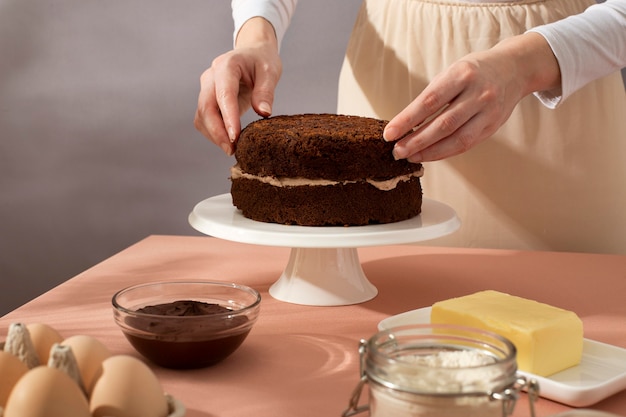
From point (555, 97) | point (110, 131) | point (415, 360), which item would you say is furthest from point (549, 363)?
point (110, 131)

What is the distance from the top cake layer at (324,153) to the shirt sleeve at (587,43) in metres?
0.33

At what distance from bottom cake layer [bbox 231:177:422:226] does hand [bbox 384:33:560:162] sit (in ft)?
0.26

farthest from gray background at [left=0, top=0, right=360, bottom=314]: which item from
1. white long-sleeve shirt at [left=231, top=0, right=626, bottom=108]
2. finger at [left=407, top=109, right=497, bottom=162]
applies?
finger at [left=407, top=109, right=497, bottom=162]

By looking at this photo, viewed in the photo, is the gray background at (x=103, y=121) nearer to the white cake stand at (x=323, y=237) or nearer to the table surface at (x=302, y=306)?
the table surface at (x=302, y=306)

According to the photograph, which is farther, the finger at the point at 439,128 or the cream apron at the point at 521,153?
the cream apron at the point at 521,153

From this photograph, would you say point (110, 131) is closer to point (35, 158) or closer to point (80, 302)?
point (35, 158)

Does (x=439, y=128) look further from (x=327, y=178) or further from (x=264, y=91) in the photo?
(x=264, y=91)

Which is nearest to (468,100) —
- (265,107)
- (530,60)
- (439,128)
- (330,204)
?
(439,128)

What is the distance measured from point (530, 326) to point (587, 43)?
0.71 meters

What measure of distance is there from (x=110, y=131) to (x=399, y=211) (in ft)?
5.47

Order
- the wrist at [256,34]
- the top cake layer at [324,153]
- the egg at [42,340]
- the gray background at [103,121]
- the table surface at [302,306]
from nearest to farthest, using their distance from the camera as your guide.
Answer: the egg at [42,340], the table surface at [302,306], the top cake layer at [324,153], the wrist at [256,34], the gray background at [103,121]

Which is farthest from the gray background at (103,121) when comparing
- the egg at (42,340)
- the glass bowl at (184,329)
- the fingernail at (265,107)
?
the egg at (42,340)

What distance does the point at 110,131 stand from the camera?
9.29ft

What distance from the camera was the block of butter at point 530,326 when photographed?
0.98 m
